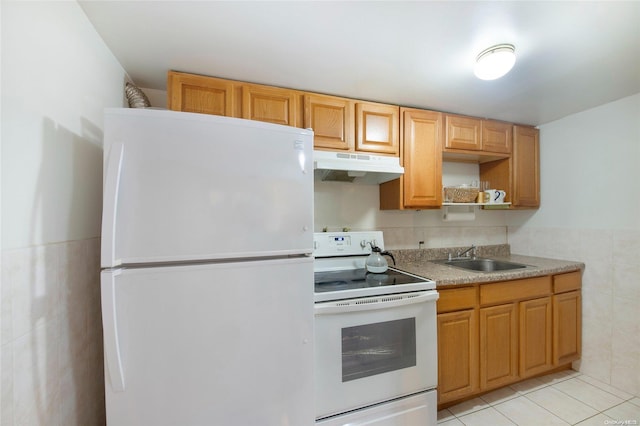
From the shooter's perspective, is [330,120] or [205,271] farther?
[330,120]

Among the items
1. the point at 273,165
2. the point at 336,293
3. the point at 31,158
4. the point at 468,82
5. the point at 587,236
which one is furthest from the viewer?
the point at 587,236

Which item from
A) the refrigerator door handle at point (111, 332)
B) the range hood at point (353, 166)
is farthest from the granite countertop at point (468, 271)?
the refrigerator door handle at point (111, 332)

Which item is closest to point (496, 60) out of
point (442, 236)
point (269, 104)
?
point (269, 104)

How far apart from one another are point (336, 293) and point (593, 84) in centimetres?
226

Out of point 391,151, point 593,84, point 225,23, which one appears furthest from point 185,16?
point 593,84

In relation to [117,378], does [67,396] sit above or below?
below

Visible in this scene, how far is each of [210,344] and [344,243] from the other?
1114 millimetres

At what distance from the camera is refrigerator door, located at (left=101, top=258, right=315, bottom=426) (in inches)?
34.7

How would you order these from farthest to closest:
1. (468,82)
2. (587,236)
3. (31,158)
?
(587,236) < (468,82) < (31,158)

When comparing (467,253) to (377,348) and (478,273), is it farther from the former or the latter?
(377,348)

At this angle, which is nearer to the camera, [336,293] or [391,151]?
[336,293]

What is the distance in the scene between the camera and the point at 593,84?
170 centimetres

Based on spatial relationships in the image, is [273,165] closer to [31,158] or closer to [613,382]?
[31,158]

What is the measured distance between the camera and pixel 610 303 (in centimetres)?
195
